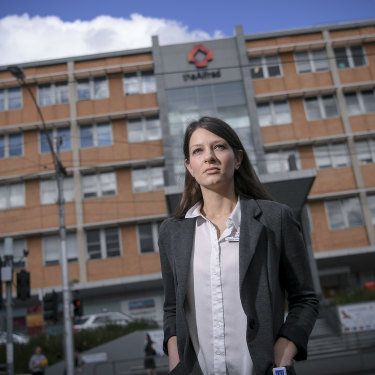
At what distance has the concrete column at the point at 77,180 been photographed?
30144 millimetres

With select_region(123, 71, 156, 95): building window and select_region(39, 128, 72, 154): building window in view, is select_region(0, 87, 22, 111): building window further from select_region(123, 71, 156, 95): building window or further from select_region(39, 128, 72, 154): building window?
select_region(123, 71, 156, 95): building window

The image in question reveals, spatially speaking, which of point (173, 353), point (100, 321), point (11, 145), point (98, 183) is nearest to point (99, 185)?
point (98, 183)

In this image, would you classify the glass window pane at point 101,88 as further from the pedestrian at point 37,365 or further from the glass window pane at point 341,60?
the pedestrian at point 37,365

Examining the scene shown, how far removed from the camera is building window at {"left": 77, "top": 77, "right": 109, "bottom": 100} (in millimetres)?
33281

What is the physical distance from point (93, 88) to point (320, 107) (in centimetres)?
1663

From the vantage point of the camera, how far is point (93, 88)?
3338cm

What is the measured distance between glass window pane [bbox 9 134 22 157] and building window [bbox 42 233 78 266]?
6585mm

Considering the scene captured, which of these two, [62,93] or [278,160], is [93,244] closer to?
[62,93]

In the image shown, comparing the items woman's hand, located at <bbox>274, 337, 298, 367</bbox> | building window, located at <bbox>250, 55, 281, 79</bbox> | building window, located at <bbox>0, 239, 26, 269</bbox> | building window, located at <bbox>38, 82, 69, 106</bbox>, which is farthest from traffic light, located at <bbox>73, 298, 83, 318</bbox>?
building window, located at <bbox>250, 55, 281, 79</bbox>

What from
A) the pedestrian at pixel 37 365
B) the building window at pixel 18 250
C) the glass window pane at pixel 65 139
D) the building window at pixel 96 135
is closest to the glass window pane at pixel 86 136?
the building window at pixel 96 135

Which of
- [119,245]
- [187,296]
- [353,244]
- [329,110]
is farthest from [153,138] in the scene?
[187,296]

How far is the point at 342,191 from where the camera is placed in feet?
100

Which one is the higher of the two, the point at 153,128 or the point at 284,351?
the point at 153,128

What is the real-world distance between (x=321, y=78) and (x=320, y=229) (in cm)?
1110
